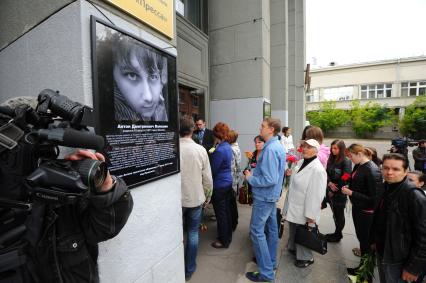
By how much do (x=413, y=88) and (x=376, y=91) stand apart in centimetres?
442

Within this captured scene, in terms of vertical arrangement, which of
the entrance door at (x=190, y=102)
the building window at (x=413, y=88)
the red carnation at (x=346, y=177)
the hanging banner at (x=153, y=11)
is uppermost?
the building window at (x=413, y=88)

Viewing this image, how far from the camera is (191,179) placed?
118 inches

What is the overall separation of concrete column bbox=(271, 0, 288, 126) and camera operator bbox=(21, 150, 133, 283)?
8969 mm

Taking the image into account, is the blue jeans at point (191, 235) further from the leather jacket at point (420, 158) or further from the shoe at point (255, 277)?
the leather jacket at point (420, 158)

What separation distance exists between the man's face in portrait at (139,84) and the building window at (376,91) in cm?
4392

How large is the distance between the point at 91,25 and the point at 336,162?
3.82m

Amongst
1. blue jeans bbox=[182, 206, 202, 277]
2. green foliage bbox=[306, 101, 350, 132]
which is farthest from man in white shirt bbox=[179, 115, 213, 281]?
green foliage bbox=[306, 101, 350, 132]

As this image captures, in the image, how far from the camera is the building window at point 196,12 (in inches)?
217

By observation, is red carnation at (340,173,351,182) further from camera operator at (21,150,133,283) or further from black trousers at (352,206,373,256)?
camera operator at (21,150,133,283)

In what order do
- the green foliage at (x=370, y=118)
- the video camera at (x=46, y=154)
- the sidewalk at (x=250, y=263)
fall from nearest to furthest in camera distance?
the video camera at (x=46, y=154) → the sidewalk at (x=250, y=263) → the green foliage at (x=370, y=118)

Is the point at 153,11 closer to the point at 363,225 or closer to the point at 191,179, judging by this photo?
the point at 191,179

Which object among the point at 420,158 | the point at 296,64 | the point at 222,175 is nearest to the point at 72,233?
the point at 222,175

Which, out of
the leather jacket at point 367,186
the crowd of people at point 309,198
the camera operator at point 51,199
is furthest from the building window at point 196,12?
the camera operator at point 51,199

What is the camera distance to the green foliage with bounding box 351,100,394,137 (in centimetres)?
3503
